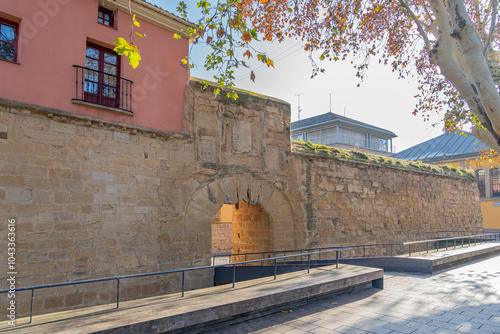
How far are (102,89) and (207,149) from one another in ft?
8.74

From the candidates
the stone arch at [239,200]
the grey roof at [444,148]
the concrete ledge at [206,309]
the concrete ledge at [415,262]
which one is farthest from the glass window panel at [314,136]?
the concrete ledge at [206,309]

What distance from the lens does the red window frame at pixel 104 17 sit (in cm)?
721

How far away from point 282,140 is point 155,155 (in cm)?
383

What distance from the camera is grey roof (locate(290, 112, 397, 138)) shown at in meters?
28.5

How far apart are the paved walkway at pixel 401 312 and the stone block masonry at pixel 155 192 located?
372 centimetres

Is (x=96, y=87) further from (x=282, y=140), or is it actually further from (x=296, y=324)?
(x=296, y=324)

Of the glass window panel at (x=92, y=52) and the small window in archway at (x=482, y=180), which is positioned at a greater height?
the glass window panel at (x=92, y=52)

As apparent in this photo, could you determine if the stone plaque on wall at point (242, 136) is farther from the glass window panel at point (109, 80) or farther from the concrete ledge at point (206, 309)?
the concrete ledge at point (206, 309)

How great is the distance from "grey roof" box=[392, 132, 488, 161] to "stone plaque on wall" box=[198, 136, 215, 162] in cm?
2328

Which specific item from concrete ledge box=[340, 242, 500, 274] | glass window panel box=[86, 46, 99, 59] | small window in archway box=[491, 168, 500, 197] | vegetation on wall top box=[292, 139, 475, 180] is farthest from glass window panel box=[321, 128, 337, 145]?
glass window panel box=[86, 46, 99, 59]

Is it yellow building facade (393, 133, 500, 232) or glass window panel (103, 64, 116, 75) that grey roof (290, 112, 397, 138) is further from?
glass window panel (103, 64, 116, 75)

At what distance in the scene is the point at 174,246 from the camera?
24.8 feet

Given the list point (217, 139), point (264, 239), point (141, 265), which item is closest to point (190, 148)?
point (217, 139)

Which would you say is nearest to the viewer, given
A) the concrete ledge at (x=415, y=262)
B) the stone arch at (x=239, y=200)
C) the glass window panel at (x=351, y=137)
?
the concrete ledge at (x=415, y=262)
